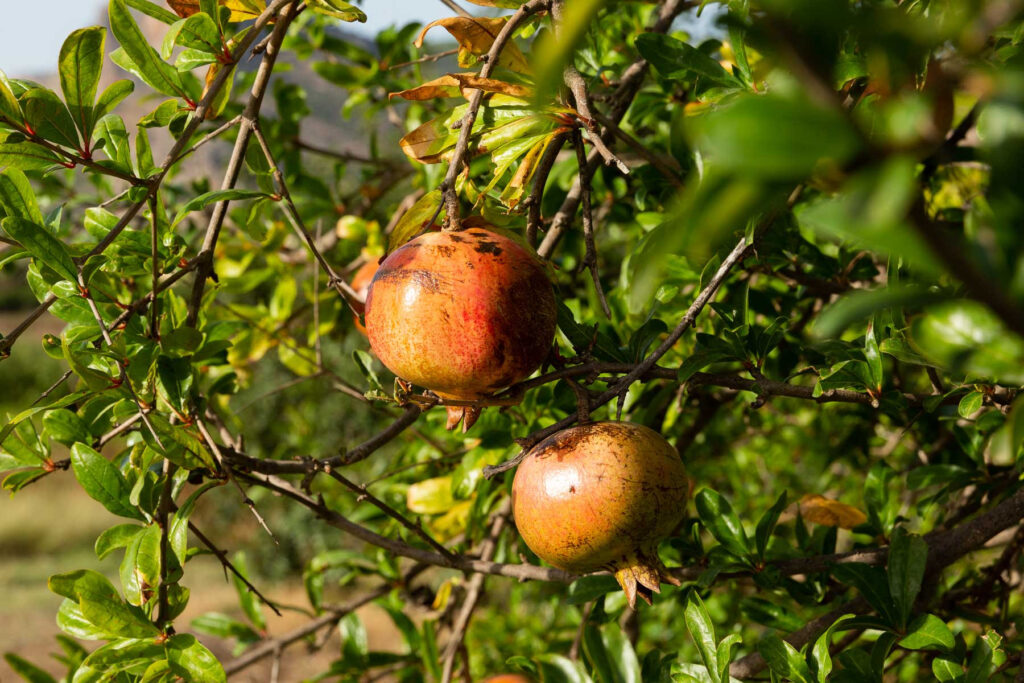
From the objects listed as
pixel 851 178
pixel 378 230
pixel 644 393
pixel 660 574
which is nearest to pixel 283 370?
pixel 378 230

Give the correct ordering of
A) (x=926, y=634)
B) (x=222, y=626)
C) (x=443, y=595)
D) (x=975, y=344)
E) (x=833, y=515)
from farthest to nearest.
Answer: (x=443, y=595) < (x=222, y=626) < (x=833, y=515) < (x=926, y=634) < (x=975, y=344)

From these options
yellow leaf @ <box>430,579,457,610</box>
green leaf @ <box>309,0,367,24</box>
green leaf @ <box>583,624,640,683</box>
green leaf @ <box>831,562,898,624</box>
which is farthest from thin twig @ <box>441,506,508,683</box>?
green leaf @ <box>309,0,367,24</box>

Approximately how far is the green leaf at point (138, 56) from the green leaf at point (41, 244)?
0.69 ft

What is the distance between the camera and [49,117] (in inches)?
33.7

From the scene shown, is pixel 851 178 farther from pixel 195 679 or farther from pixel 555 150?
pixel 195 679

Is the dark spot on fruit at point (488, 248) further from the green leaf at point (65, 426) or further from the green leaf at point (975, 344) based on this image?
the green leaf at point (65, 426)

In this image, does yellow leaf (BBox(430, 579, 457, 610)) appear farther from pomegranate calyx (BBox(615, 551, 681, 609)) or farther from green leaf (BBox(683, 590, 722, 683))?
pomegranate calyx (BBox(615, 551, 681, 609))

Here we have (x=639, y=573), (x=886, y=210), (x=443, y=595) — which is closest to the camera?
(x=886, y=210)

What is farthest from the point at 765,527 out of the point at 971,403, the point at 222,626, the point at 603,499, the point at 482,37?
the point at 222,626

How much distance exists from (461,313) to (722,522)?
55 centimetres

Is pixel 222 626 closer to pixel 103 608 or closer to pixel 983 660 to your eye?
pixel 103 608

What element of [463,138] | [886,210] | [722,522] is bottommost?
[722,522]

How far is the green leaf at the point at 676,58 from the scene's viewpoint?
937mm

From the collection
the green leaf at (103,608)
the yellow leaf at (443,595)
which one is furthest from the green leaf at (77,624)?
the yellow leaf at (443,595)
